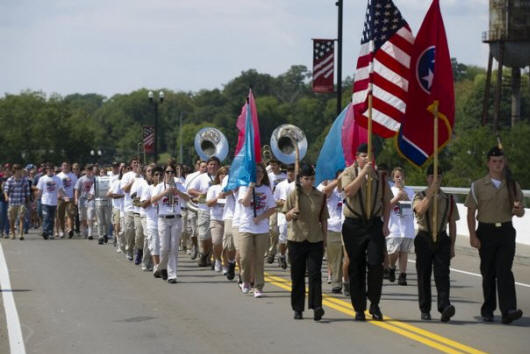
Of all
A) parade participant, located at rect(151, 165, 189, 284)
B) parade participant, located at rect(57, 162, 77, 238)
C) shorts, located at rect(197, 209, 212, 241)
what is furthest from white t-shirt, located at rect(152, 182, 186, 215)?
parade participant, located at rect(57, 162, 77, 238)

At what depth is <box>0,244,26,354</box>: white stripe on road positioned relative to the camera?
1128cm

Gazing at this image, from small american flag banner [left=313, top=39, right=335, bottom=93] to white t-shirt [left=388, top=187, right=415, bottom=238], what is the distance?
13.3m

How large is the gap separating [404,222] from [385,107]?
4.09m

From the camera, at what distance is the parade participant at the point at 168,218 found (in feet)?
57.8

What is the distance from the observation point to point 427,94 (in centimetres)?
1366

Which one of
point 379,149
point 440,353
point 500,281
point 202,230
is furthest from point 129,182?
point 379,149

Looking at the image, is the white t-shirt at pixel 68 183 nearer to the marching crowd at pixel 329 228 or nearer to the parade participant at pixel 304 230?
the marching crowd at pixel 329 228

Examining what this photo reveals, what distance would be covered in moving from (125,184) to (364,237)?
11344 mm

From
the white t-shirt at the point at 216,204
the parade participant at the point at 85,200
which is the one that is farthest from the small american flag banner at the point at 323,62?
the white t-shirt at the point at 216,204

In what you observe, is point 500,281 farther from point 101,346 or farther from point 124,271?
point 124,271

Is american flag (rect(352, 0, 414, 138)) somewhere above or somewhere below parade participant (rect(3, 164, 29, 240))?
above

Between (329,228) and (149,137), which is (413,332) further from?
(149,137)

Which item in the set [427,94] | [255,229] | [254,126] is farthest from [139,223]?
[427,94]

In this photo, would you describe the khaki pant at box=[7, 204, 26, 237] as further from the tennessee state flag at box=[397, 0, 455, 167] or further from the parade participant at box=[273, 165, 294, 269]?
the tennessee state flag at box=[397, 0, 455, 167]
